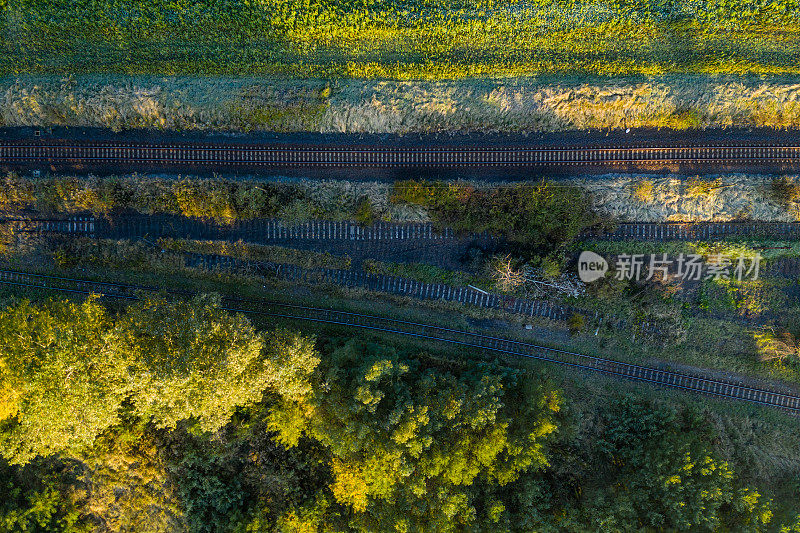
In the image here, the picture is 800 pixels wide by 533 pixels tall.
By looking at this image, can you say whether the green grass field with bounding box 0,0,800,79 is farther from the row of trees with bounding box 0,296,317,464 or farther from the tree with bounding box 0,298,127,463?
the tree with bounding box 0,298,127,463

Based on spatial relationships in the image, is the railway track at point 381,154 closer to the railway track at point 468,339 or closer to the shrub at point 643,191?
the shrub at point 643,191

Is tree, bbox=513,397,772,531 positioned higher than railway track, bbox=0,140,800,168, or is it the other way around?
railway track, bbox=0,140,800,168

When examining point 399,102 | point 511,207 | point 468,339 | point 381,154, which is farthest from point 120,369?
point 511,207

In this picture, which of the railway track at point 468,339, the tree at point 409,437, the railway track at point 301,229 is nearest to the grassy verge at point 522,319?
the railway track at point 468,339

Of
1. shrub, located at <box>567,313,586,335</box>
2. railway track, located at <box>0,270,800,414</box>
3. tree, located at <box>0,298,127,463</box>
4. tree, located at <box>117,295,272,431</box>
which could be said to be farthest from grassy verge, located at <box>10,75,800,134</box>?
tree, located at <box>0,298,127,463</box>

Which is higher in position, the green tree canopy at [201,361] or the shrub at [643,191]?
the shrub at [643,191]

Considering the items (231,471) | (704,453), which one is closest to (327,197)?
(231,471)
